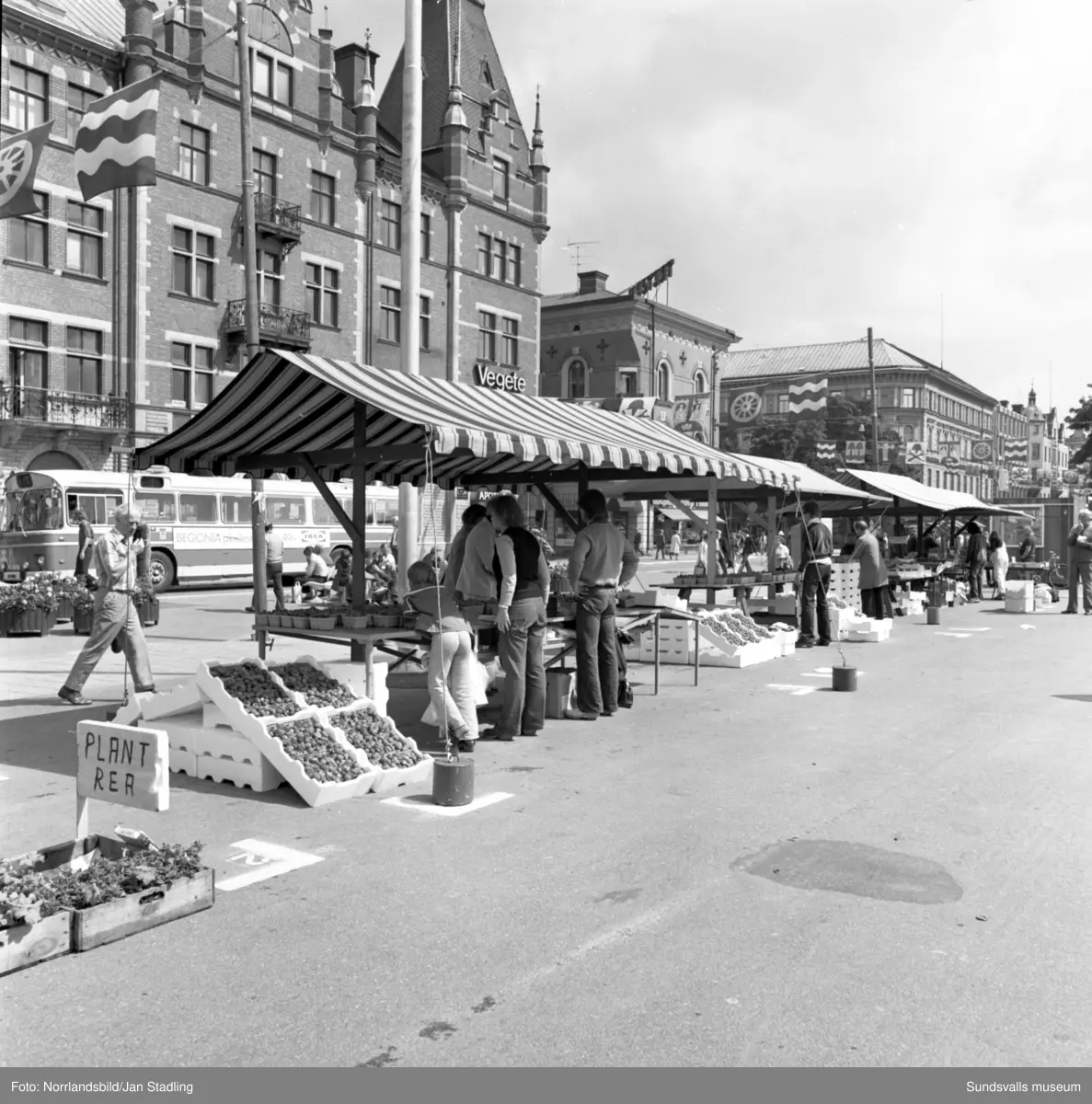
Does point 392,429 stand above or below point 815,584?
above

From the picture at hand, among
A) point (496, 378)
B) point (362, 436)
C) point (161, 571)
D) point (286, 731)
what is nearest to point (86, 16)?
point (161, 571)

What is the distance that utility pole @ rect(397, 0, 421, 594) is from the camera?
12.6 metres

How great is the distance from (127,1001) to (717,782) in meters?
4.34

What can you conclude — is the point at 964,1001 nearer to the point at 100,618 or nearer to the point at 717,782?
the point at 717,782

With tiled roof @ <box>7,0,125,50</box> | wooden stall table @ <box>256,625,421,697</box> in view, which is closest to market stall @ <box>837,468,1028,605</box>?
wooden stall table @ <box>256,625,421,697</box>

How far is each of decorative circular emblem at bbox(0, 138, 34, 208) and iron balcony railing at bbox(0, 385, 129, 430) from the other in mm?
21631

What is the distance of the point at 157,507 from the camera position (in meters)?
27.4

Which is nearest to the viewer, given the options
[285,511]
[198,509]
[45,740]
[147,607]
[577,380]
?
[45,740]

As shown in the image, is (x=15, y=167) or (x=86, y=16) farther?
(x=86, y=16)

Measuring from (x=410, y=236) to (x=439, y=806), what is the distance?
821cm

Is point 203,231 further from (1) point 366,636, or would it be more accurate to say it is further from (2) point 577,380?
(2) point 577,380
